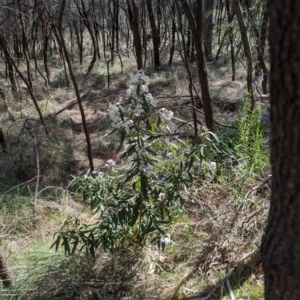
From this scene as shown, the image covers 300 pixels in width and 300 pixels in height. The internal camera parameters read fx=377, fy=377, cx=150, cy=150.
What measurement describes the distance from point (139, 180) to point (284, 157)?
3.51ft

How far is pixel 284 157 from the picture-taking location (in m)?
1.00

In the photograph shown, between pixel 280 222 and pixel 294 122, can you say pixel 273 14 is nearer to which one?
pixel 294 122

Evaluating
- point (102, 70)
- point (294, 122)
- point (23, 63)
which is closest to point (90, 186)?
point (294, 122)

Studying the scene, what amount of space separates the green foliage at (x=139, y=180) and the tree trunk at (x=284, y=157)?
0.80 metres

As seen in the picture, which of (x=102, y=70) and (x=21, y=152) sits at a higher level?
(x=102, y=70)

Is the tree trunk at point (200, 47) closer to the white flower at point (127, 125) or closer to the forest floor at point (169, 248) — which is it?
the forest floor at point (169, 248)

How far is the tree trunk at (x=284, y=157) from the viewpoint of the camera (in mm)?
869

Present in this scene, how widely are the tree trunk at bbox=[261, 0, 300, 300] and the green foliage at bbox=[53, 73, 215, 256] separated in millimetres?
800

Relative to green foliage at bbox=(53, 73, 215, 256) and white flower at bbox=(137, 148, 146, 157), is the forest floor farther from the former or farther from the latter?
white flower at bbox=(137, 148, 146, 157)

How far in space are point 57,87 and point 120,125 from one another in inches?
252

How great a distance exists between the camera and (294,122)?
3.04 feet

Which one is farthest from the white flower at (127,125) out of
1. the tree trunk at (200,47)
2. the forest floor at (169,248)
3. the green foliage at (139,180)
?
the tree trunk at (200,47)

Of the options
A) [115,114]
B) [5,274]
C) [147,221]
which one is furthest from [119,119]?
A: [5,274]

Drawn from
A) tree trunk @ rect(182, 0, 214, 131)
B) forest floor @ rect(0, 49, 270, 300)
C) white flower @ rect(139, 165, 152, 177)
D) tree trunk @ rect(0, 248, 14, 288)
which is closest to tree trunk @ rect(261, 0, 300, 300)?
white flower @ rect(139, 165, 152, 177)
